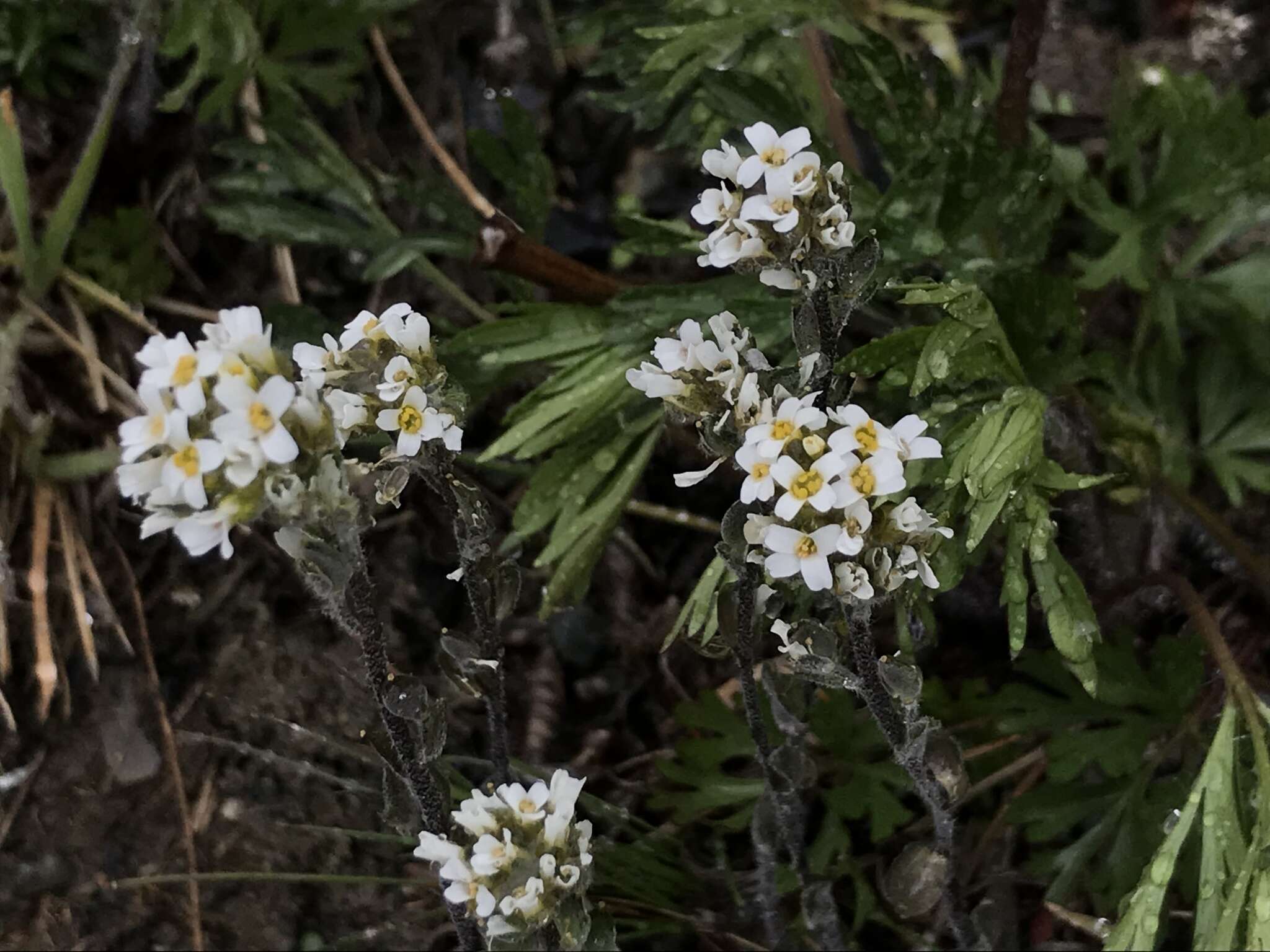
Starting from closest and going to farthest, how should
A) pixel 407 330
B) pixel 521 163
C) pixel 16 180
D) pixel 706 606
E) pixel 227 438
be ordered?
1. pixel 227 438
2. pixel 407 330
3. pixel 706 606
4. pixel 16 180
5. pixel 521 163

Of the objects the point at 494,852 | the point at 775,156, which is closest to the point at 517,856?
the point at 494,852

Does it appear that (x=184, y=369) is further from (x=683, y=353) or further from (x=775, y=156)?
(x=775, y=156)

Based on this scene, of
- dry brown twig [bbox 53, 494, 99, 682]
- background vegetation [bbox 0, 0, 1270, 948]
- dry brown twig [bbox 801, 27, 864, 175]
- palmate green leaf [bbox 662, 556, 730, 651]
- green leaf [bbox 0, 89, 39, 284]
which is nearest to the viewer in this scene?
palmate green leaf [bbox 662, 556, 730, 651]

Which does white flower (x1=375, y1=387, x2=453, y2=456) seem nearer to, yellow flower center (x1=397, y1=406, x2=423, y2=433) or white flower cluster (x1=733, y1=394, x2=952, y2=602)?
yellow flower center (x1=397, y1=406, x2=423, y2=433)

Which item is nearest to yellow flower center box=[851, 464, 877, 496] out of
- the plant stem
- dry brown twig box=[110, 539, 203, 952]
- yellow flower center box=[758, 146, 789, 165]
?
yellow flower center box=[758, 146, 789, 165]

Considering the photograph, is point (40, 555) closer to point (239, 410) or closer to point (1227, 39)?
point (239, 410)

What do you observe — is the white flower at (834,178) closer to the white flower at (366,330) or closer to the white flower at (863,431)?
the white flower at (863,431)

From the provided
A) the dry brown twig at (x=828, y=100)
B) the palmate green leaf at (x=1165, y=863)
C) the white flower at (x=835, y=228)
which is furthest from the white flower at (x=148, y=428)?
the dry brown twig at (x=828, y=100)

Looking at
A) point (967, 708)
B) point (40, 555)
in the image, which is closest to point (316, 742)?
point (40, 555)
